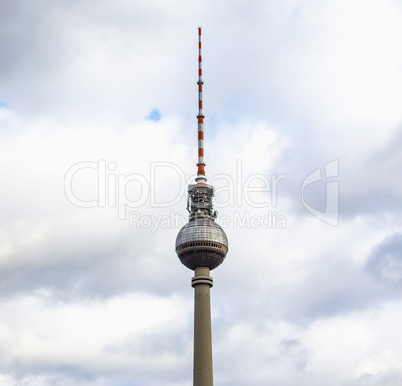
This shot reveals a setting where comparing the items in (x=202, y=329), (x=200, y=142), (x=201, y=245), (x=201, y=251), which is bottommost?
(x=202, y=329)

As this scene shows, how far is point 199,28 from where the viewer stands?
17775 centimetres

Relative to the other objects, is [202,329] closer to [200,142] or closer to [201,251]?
[201,251]

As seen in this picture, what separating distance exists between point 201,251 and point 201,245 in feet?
4.73

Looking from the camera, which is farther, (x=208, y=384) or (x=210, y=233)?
Answer: (x=210, y=233)

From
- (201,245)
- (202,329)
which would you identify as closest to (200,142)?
(201,245)

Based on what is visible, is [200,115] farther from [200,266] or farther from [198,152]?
[200,266]

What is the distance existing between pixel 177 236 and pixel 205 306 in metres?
19.3

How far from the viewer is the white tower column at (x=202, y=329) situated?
146 metres

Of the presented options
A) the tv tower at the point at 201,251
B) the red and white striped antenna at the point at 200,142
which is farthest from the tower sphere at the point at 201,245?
the red and white striped antenna at the point at 200,142

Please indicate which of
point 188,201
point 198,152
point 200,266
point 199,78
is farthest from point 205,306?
point 199,78

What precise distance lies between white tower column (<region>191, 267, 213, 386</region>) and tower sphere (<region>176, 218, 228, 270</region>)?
7.84 ft

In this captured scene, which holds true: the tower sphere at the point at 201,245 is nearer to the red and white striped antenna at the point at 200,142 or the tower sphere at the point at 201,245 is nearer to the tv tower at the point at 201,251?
the tv tower at the point at 201,251

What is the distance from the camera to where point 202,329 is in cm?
15025

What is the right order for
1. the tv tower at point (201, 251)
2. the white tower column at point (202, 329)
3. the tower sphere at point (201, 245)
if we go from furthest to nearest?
the tower sphere at point (201, 245), the tv tower at point (201, 251), the white tower column at point (202, 329)
